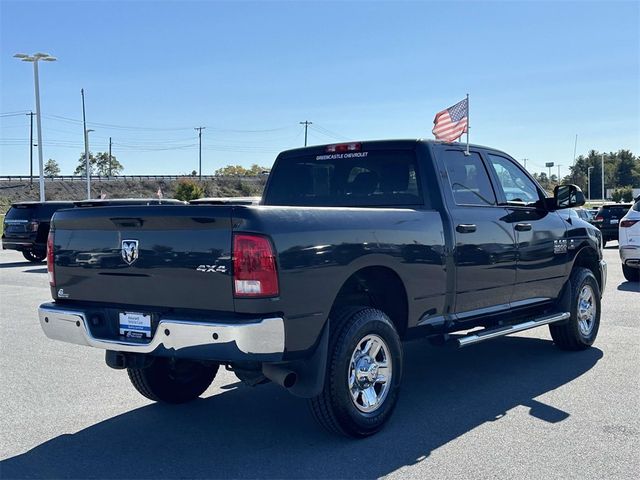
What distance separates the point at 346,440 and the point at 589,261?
425 cm

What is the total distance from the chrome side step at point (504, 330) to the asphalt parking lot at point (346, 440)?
45 cm

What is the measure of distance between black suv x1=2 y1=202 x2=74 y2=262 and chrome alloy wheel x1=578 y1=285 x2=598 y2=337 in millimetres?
14931

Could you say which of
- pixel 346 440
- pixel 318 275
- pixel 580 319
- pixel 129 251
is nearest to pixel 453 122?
pixel 580 319

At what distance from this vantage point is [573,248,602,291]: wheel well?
7.51 meters

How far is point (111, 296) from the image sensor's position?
461 cm

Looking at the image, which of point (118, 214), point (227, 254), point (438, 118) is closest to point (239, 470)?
point (227, 254)

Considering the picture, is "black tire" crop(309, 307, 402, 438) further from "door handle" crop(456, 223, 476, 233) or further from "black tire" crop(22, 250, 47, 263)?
"black tire" crop(22, 250, 47, 263)

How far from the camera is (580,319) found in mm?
7316

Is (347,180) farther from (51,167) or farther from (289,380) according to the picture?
(51,167)

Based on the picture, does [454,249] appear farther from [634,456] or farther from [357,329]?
[634,456]

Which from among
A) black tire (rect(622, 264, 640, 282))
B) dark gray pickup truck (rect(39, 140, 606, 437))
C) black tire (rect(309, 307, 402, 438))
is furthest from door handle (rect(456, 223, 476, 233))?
black tire (rect(622, 264, 640, 282))

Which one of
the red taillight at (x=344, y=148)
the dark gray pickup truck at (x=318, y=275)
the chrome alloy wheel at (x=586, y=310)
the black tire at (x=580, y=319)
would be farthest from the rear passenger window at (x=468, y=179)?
the chrome alloy wheel at (x=586, y=310)

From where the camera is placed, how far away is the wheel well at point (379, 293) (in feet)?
16.2

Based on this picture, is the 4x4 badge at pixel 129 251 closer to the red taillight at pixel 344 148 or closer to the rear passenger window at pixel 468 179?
the red taillight at pixel 344 148
